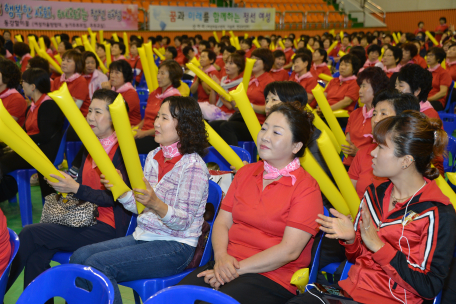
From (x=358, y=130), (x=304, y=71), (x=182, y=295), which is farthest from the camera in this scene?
(x=304, y=71)

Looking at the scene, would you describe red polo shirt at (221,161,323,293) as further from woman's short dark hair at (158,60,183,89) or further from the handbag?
woman's short dark hair at (158,60,183,89)

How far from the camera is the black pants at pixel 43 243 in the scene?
1.85m

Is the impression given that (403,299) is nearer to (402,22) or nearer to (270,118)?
(270,118)

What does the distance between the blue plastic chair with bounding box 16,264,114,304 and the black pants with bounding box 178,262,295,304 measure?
465 mm

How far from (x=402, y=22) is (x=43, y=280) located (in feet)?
60.4

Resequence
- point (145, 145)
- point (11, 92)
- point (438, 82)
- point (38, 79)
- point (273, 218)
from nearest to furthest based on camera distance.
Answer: point (273, 218), point (38, 79), point (11, 92), point (145, 145), point (438, 82)

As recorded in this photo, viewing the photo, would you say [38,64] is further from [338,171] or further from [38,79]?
[338,171]

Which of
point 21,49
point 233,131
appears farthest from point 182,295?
point 21,49

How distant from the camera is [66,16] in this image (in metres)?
9.64

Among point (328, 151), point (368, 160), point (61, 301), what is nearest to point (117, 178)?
point (328, 151)

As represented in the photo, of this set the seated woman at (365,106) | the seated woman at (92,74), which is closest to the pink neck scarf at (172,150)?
the seated woman at (365,106)

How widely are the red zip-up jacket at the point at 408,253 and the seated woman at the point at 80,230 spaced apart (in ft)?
3.53

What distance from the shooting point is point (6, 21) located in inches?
354

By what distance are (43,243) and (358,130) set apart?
6.37 feet
